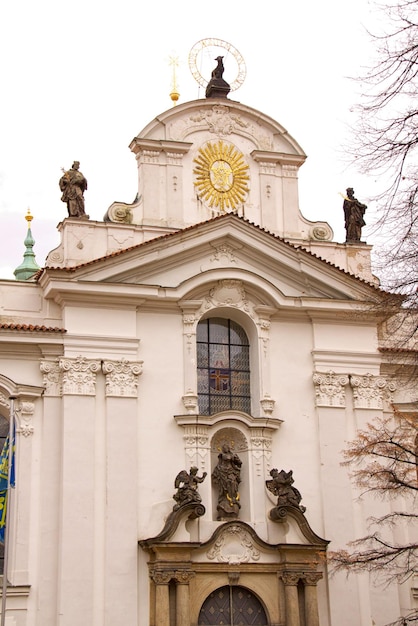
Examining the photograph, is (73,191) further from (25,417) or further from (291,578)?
(291,578)

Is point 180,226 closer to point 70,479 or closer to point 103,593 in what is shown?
point 70,479

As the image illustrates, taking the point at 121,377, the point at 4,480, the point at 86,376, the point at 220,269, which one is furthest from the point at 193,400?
the point at 4,480

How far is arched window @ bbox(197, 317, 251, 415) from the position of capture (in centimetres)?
2345

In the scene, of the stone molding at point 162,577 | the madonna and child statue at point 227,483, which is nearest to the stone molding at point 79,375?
the madonna and child statue at point 227,483

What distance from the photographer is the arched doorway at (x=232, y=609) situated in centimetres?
2173

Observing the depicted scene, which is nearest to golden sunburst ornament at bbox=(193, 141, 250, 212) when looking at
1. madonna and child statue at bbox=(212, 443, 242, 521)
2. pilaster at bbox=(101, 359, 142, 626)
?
pilaster at bbox=(101, 359, 142, 626)

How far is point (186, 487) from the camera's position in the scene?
2164cm

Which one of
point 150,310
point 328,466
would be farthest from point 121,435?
point 328,466

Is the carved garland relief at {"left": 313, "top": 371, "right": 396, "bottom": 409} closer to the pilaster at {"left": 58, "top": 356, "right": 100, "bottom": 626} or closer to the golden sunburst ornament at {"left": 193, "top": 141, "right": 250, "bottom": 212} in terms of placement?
the golden sunburst ornament at {"left": 193, "top": 141, "right": 250, "bottom": 212}

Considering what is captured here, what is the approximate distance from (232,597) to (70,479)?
4007 millimetres

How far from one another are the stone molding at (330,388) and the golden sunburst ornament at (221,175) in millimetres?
4404

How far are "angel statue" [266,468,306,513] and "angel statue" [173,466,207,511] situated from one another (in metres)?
1.47

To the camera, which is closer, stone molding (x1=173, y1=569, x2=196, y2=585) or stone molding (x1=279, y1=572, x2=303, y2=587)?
stone molding (x1=173, y1=569, x2=196, y2=585)

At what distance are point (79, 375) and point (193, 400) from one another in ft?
7.90
